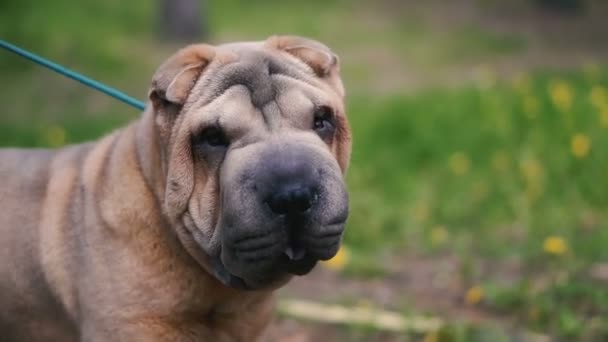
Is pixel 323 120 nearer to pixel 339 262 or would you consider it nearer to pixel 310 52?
pixel 310 52

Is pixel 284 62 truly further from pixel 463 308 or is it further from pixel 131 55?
pixel 131 55

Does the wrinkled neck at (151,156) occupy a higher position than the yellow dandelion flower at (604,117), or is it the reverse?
the wrinkled neck at (151,156)

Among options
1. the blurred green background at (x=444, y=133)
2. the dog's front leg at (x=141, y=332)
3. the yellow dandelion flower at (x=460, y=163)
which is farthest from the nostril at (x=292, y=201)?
the yellow dandelion flower at (x=460, y=163)

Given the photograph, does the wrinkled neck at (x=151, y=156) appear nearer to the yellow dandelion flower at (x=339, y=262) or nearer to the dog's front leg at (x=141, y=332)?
the dog's front leg at (x=141, y=332)

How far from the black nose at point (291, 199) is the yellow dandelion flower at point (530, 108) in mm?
4686

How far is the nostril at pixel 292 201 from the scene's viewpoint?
2.66 meters

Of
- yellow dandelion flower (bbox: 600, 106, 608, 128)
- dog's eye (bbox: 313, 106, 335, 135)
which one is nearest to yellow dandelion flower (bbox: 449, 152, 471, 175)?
yellow dandelion flower (bbox: 600, 106, 608, 128)

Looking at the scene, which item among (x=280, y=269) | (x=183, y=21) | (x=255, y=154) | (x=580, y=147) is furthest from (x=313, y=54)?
(x=183, y=21)

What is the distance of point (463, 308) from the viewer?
4.82 metres

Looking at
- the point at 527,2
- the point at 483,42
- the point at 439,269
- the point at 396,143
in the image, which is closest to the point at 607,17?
the point at 527,2

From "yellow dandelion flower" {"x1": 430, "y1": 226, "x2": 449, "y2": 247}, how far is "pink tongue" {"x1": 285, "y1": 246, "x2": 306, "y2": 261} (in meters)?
3.09

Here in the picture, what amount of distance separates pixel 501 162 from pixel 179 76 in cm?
396

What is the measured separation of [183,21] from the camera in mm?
11547

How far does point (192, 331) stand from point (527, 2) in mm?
11423
